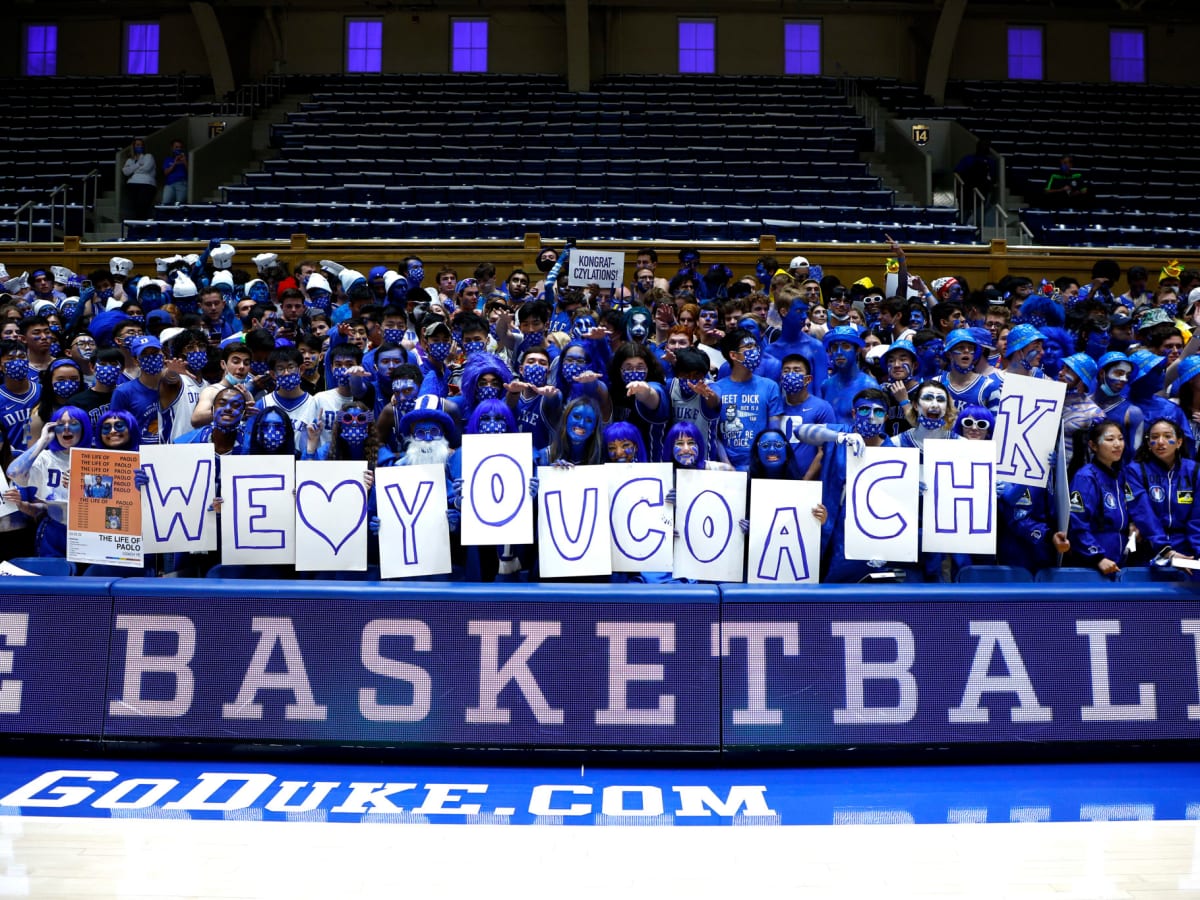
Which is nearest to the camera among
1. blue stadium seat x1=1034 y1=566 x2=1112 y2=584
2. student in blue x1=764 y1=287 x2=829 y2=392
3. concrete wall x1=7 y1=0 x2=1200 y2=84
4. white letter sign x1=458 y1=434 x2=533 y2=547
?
white letter sign x1=458 y1=434 x2=533 y2=547

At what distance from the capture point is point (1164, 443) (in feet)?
21.7

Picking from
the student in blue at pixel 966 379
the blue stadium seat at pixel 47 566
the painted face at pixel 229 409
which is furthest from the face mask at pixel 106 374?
the student in blue at pixel 966 379

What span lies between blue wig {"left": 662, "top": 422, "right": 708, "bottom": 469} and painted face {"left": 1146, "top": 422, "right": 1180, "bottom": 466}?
2518mm

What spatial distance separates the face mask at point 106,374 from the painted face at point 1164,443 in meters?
6.66

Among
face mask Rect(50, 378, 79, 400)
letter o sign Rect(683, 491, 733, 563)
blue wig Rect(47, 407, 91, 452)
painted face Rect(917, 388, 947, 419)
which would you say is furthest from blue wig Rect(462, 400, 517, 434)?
face mask Rect(50, 378, 79, 400)

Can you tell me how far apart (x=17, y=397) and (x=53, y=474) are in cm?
147

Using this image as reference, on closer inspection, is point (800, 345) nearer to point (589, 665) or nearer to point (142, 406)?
point (589, 665)

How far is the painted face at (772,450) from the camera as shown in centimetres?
700

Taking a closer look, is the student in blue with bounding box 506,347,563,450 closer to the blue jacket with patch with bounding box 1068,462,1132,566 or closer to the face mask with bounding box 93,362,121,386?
the face mask with bounding box 93,362,121,386

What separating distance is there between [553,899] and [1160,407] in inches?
206

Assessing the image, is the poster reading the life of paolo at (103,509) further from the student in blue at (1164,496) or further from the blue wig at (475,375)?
the student in blue at (1164,496)

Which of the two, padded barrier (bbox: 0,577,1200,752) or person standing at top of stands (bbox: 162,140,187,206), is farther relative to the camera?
person standing at top of stands (bbox: 162,140,187,206)

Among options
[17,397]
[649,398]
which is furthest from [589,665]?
[17,397]

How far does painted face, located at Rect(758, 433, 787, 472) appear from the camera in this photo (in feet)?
23.0
